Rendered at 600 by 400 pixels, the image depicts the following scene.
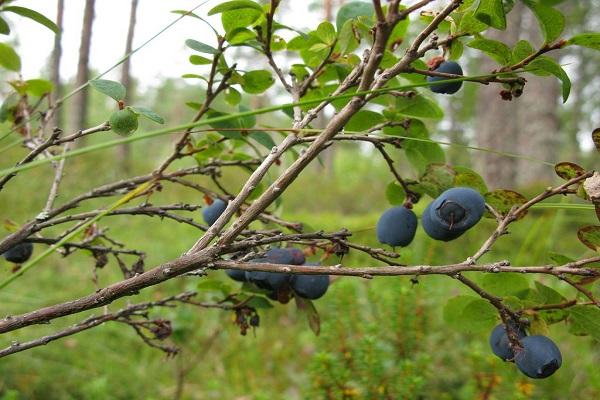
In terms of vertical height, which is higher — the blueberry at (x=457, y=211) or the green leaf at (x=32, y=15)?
the green leaf at (x=32, y=15)

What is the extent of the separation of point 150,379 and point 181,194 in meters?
4.58

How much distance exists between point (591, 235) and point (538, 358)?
0.14 metres

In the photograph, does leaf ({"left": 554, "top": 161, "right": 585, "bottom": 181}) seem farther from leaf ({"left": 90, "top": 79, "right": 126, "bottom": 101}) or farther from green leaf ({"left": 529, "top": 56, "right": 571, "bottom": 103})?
leaf ({"left": 90, "top": 79, "right": 126, "bottom": 101})

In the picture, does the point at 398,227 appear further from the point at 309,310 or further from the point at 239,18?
the point at 239,18

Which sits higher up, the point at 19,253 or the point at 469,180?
the point at 469,180

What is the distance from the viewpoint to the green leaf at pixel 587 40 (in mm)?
524

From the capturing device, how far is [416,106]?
741 millimetres

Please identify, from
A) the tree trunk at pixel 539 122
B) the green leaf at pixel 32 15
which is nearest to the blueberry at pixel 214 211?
the green leaf at pixel 32 15

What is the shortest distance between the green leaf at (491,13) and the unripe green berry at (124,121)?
36cm

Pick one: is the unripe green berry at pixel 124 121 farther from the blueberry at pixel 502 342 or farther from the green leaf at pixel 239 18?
the blueberry at pixel 502 342

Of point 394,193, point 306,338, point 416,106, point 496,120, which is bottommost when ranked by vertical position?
point 306,338

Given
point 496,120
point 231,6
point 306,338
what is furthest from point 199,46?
point 496,120

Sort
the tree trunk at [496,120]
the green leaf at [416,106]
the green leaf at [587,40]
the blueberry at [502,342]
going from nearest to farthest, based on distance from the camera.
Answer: the green leaf at [587,40] → the blueberry at [502,342] → the green leaf at [416,106] → the tree trunk at [496,120]

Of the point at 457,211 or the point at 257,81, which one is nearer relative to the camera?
the point at 457,211
